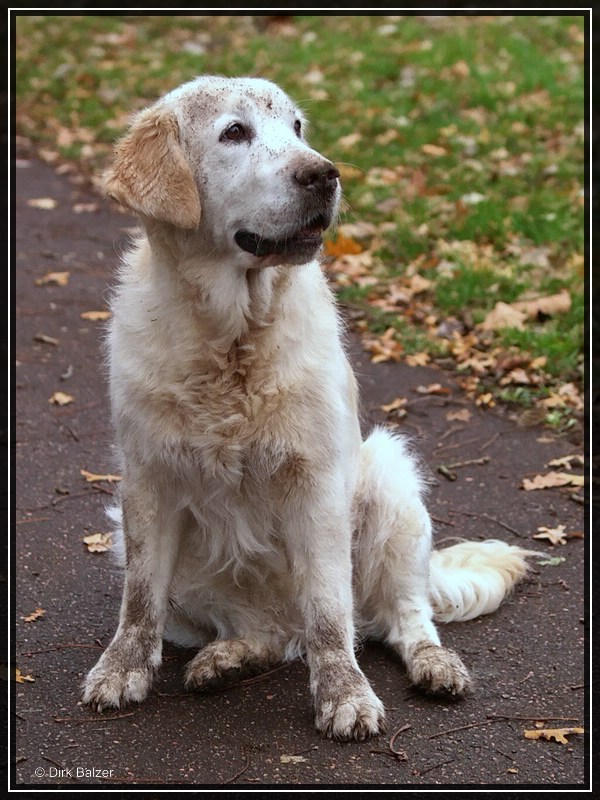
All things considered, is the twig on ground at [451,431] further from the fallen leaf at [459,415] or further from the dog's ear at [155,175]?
the dog's ear at [155,175]

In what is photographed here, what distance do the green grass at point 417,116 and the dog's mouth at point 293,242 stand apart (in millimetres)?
3322

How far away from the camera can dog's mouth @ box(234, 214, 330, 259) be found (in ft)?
11.8

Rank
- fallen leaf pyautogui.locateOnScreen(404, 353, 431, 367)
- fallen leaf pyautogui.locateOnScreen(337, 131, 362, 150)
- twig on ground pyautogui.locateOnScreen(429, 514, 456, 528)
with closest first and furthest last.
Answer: twig on ground pyautogui.locateOnScreen(429, 514, 456, 528)
fallen leaf pyautogui.locateOnScreen(404, 353, 431, 367)
fallen leaf pyautogui.locateOnScreen(337, 131, 362, 150)

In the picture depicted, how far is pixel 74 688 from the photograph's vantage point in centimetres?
382

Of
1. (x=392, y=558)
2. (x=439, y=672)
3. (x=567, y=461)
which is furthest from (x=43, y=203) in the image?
(x=439, y=672)

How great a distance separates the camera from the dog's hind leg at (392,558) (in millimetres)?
4117

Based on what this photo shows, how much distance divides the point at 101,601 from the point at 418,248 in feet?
15.2

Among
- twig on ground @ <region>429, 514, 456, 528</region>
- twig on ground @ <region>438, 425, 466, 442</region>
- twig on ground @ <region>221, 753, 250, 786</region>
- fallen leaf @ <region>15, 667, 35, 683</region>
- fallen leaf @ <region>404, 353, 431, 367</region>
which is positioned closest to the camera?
twig on ground @ <region>221, 753, 250, 786</region>

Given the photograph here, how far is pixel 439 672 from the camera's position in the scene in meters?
3.78

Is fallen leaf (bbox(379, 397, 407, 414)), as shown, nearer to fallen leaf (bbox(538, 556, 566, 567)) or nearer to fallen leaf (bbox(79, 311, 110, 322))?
fallen leaf (bbox(538, 556, 566, 567))

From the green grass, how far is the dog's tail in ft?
7.25

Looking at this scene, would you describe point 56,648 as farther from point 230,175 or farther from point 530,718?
point 230,175

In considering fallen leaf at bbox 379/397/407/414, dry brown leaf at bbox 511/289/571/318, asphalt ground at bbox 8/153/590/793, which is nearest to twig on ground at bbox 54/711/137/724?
asphalt ground at bbox 8/153/590/793

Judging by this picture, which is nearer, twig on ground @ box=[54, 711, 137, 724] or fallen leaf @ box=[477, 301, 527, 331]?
twig on ground @ box=[54, 711, 137, 724]
